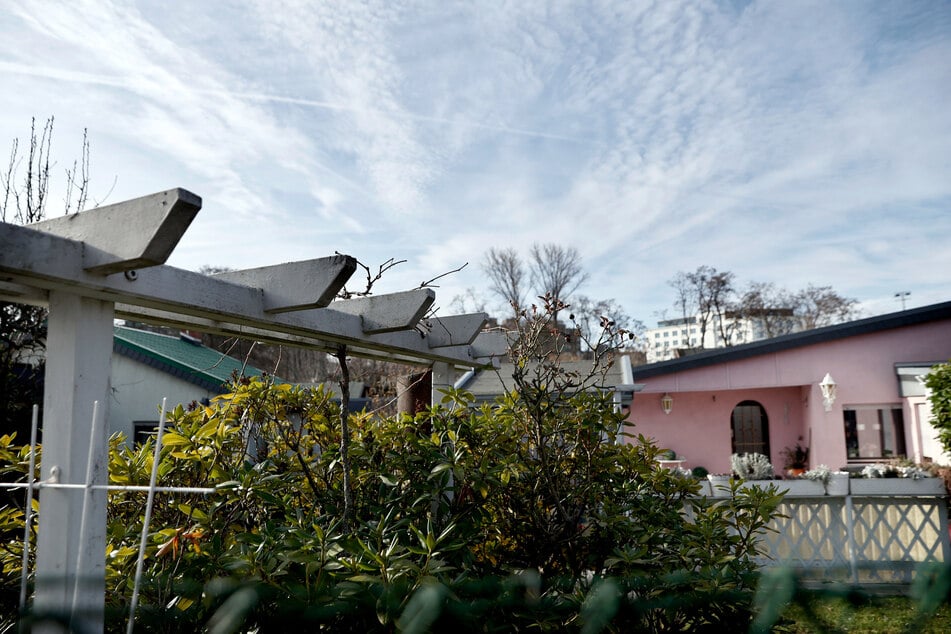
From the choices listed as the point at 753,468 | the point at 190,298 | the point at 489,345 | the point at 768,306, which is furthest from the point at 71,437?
the point at 768,306

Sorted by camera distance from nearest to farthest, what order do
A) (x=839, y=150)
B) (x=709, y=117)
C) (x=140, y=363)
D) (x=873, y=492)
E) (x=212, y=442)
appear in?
(x=212, y=442) → (x=873, y=492) → (x=709, y=117) → (x=140, y=363) → (x=839, y=150)

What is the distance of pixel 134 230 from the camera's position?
66.8 inches

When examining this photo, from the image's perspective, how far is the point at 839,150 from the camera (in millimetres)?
13203

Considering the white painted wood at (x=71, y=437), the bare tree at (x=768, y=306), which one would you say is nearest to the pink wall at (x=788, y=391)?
the white painted wood at (x=71, y=437)

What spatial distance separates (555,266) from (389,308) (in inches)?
990

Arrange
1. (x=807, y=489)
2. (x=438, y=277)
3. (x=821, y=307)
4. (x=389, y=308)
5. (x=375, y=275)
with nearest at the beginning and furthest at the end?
(x=389, y=308) < (x=375, y=275) < (x=438, y=277) < (x=807, y=489) < (x=821, y=307)

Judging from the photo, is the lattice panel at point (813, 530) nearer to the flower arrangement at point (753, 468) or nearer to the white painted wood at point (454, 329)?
the flower arrangement at point (753, 468)

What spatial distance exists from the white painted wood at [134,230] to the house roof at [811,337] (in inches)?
436

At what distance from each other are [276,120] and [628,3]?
3.91 meters

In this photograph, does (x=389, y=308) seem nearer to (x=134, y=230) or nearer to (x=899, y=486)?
(x=134, y=230)

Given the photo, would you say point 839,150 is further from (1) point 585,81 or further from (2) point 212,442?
(2) point 212,442

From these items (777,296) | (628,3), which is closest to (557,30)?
(628,3)

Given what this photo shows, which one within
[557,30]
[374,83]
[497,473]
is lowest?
[497,473]

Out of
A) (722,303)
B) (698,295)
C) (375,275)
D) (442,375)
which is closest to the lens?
(375,275)
